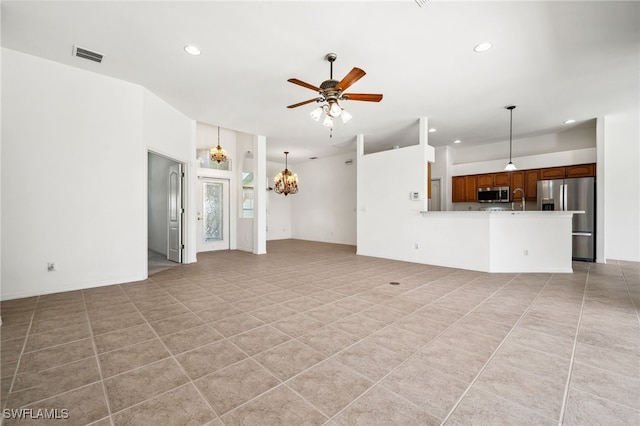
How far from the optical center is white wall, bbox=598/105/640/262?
587 centimetres

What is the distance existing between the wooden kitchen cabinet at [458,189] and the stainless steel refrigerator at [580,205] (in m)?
2.07

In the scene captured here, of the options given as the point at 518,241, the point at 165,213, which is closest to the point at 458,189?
the point at 518,241

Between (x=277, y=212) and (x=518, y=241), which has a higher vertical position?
(x=277, y=212)

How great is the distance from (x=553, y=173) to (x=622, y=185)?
124 centimetres

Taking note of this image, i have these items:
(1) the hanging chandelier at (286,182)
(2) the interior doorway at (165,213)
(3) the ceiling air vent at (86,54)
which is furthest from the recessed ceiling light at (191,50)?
(1) the hanging chandelier at (286,182)

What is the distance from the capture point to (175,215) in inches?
242

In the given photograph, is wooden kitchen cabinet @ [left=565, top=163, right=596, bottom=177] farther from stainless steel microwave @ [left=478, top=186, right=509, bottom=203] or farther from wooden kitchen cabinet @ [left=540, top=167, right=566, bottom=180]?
stainless steel microwave @ [left=478, top=186, right=509, bottom=203]

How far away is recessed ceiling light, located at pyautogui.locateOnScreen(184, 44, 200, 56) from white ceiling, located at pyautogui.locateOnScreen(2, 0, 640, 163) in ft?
0.25

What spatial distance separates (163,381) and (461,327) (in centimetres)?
262

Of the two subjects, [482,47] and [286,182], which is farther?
[286,182]

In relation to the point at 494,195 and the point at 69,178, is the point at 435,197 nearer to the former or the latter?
the point at 494,195

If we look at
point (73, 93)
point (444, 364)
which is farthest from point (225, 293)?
point (73, 93)

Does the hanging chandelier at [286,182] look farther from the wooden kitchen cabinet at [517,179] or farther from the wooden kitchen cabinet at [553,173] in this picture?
the wooden kitchen cabinet at [553,173]

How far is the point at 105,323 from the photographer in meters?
2.73
